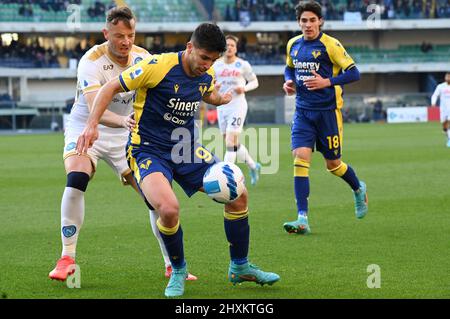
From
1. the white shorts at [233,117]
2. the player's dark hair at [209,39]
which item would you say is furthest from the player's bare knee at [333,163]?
the white shorts at [233,117]

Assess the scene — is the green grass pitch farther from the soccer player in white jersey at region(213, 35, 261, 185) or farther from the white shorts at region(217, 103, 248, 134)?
the white shorts at region(217, 103, 248, 134)

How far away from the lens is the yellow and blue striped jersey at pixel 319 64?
35.0ft

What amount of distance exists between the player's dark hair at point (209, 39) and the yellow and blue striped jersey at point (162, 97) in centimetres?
38

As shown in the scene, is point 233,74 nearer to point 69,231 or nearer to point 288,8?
point 69,231

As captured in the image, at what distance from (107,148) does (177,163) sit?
113 cm

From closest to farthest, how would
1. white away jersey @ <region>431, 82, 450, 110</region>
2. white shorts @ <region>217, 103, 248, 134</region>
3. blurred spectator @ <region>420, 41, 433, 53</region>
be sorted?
1. white shorts @ <region>217, 103, 248, 134</region>
2. white away jersey @ <region>431, 82, 450, 110</region>
3. blurred spectator @ <region>420, 41, 433, 53</region>

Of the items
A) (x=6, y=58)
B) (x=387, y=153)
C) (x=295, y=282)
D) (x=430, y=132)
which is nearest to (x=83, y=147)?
(x=295, y=282)

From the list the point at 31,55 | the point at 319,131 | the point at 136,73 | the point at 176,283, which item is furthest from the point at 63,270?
the point at 31,55

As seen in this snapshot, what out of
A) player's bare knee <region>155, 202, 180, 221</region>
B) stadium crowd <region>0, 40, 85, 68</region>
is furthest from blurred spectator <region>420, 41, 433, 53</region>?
player's bare knee <region>155, 202, 180, 221</region>

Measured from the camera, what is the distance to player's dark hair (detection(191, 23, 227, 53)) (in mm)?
6746

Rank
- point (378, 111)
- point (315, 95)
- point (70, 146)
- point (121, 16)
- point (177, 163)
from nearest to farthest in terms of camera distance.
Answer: point (177, 163)
point (121, 16)
point (70, 146)
point (315, 95)
point (378, 111)

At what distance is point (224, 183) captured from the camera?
6.82 metres

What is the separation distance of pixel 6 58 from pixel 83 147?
47.9m
